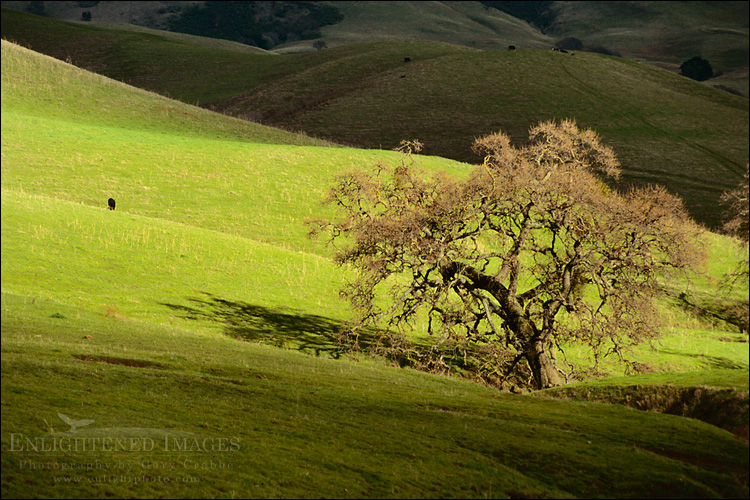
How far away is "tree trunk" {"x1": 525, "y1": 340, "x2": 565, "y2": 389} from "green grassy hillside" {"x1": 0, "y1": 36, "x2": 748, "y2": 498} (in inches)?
129

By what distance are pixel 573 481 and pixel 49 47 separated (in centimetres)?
20044

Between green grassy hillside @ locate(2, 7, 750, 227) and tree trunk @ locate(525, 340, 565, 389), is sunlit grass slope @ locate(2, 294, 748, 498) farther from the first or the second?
green grassy hillside @ locate(2, 7, 750, 227)

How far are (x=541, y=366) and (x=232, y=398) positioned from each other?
17.4 m

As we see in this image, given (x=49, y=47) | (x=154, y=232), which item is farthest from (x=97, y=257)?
(x=49, y=47)

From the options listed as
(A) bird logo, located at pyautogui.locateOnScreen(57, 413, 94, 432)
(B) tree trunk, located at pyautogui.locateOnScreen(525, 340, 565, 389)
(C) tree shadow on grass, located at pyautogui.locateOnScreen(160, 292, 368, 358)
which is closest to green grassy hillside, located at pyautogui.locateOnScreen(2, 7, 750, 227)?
(B) tree trunk, located at pyautogui.locateOnScreen(525, 340, 565, 389)

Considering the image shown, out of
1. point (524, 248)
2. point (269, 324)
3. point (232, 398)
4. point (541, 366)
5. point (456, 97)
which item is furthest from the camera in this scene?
point (456, 97)

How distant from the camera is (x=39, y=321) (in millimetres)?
26281

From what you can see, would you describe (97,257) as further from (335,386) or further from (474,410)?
(474,410)

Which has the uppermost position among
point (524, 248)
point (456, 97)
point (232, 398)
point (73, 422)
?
point (456, 97)

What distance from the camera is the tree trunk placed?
31516mm

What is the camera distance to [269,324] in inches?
1473

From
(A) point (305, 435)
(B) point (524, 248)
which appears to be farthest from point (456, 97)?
(A) point (305, 435)

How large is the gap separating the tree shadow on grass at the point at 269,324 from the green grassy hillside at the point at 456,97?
67.0 meters

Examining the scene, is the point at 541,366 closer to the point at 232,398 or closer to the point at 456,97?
the point at 232,398
